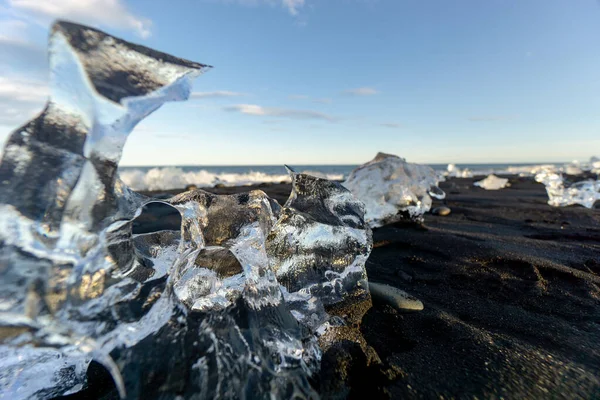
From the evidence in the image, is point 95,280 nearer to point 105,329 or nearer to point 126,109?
point 105,329

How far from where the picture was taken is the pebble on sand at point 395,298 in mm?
1723

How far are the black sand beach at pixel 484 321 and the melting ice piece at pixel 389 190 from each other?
2.20 ft

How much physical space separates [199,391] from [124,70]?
1114mm

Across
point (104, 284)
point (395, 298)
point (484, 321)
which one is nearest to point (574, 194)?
point (484, 321)

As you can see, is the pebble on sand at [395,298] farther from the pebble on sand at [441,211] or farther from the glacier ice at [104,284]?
the pebble on sand at [441,211]

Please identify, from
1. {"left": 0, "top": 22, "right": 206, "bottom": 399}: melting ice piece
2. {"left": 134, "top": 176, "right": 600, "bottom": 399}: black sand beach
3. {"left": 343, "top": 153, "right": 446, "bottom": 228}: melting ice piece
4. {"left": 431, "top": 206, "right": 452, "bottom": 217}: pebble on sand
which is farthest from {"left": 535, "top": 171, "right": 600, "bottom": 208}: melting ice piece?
{"left": 0, "top": 22, "right": 206, "bottom": 399}: melting ice piece

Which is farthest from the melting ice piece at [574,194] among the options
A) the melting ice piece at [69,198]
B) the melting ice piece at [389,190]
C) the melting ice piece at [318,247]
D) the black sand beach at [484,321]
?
the melting ice piece at [69,198]

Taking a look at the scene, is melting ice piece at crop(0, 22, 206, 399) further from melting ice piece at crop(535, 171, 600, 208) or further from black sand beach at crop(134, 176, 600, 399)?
melting ice piece at crop(535, 171, 600, 208)

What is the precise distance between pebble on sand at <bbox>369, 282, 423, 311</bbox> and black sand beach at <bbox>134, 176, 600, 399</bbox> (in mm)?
50

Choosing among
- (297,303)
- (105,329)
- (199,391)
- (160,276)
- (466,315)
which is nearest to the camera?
(199,391)

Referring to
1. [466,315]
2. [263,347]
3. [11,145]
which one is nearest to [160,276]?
[263,347]

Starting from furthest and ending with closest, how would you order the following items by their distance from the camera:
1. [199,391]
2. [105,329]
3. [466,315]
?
[466,315] → [105,329] → [199,391]

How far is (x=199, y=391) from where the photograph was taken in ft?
3.30

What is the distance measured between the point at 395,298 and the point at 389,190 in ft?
8.19
